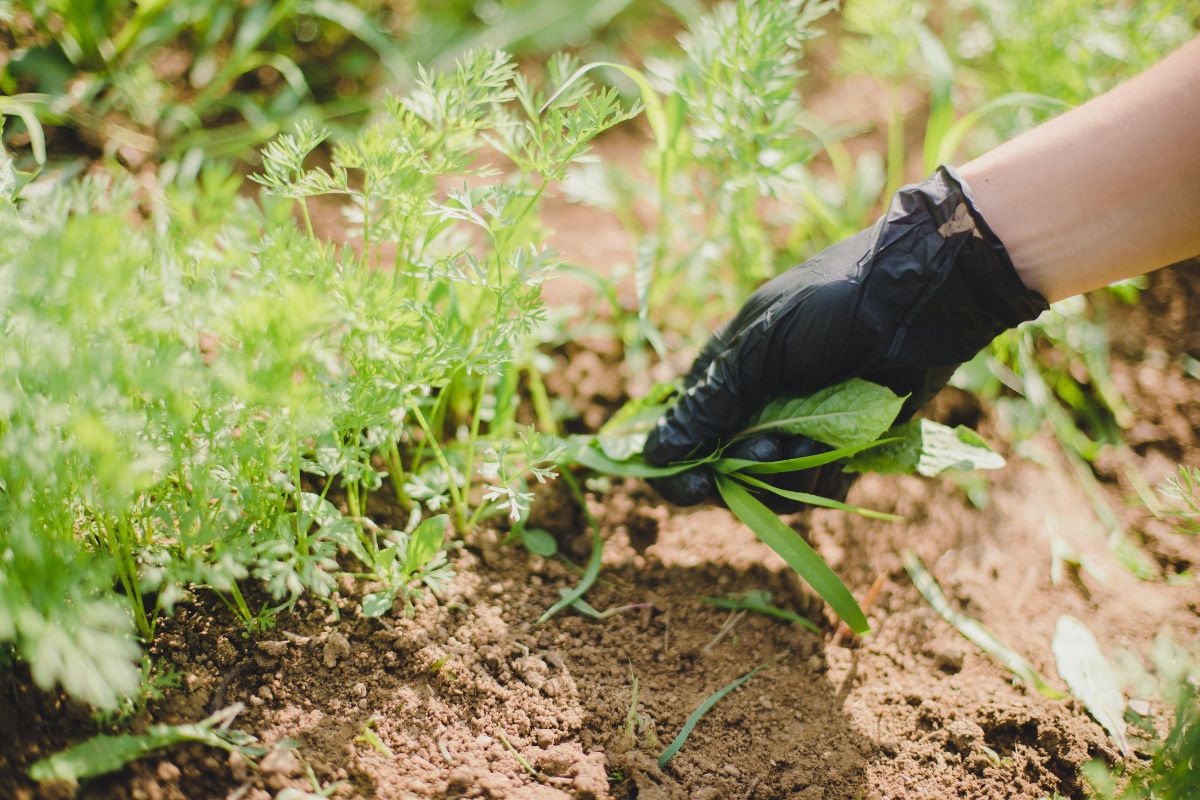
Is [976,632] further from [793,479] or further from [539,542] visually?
[539,542]

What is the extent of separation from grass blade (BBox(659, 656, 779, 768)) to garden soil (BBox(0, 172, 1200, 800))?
0.05 ft

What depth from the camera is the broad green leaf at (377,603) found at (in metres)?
1.33

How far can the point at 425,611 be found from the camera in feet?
4.73

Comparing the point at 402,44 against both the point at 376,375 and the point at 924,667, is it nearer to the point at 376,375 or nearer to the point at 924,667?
the point at 376,375

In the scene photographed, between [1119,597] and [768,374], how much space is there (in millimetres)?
981

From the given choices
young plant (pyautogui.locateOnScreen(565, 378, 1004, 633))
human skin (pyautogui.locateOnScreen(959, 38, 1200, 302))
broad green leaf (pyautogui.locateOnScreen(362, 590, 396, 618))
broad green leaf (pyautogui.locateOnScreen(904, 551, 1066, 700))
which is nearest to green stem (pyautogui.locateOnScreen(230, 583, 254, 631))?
broad green leaf (pyautogui.locateOnScreen(362, 590, 396, 618))

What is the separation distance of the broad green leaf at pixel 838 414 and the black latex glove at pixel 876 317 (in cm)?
5

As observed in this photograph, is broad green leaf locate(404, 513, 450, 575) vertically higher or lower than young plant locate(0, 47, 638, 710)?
lower

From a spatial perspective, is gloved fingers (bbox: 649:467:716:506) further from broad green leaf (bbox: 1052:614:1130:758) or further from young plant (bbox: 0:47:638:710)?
broad green leaf (bbox: 1052:614:1130:758)

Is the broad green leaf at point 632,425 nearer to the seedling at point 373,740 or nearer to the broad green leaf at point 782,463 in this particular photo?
the broad green leaf at point 782,463

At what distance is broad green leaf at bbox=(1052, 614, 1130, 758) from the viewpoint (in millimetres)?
1460

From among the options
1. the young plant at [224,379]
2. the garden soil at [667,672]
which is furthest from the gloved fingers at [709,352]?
the young plant at [224,379]

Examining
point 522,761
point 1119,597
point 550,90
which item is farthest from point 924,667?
point 550,90

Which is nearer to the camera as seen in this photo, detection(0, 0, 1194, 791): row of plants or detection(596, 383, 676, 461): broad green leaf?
detection(0, 0, 1194, 791): row of plants
